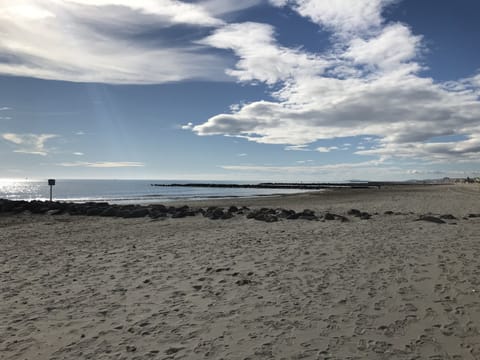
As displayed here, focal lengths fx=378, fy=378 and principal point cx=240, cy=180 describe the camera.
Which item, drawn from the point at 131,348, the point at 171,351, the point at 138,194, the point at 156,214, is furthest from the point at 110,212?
the point at 138,194

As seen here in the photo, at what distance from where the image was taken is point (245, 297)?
21.6 ft

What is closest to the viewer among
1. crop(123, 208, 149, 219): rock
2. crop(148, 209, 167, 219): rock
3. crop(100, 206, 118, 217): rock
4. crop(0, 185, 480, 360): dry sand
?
crop(0, 185, 480, 360): dry sand

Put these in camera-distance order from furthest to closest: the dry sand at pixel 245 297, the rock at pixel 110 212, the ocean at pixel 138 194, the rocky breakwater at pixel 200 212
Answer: the ocean at pixel 138 194 < the rock at pixel 110 212 < the rocky breakwater at pixel 200 212 < the dry sand at pixel 245 297

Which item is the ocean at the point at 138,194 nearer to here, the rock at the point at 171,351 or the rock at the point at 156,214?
the rock at the point at 156,214

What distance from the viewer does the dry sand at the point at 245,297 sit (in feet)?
15.5

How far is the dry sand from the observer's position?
4.74 metres

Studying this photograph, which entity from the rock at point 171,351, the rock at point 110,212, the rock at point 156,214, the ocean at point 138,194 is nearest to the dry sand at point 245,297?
the rock at point 171,351

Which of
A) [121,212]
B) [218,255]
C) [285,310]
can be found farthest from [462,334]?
[121,212]

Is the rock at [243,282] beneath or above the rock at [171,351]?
above

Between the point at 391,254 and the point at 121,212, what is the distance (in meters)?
15.4

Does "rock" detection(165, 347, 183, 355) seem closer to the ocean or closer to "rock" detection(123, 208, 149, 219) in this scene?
"rock" detection(123, 208, 149, 219)

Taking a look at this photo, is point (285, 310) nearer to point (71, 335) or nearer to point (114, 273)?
point (71, 335)

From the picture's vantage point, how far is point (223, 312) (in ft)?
19.3

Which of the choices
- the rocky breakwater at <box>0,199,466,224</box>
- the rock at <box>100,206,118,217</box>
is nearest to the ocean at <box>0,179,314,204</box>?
the rocky breakwater at <box>0,199,466,224</box>
